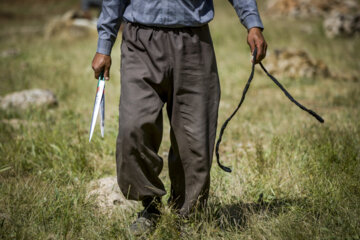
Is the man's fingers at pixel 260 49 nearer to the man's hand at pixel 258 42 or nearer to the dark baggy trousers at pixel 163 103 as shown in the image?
the man's hand at pixel 258 42

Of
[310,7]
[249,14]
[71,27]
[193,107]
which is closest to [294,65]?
[249,14]

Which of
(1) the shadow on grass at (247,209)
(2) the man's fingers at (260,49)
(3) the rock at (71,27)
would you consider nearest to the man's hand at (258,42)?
(2) the man's fingers at (260,49)

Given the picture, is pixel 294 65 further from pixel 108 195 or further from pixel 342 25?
pixel 108 195

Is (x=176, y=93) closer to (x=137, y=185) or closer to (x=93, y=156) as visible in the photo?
(x=137, y=185)

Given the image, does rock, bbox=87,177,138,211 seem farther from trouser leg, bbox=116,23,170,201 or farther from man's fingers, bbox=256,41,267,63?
man's fingers, bbox=256,41,267,63

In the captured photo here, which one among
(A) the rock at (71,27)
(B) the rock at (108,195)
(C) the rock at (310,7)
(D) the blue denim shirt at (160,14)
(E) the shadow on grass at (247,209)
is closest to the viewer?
(D) the blue denim shirt at (160,14)

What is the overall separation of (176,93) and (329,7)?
57.4ft

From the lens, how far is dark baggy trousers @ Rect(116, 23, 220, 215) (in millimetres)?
2135

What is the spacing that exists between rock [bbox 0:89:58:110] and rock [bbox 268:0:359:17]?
42.7ft

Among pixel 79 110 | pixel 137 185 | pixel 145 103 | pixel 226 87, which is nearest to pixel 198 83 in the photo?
pixel 145 103

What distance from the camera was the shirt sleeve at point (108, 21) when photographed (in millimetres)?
2209

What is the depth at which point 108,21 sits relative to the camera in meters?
2.22

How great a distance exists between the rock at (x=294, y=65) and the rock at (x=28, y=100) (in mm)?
4187

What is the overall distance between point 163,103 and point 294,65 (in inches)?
228
